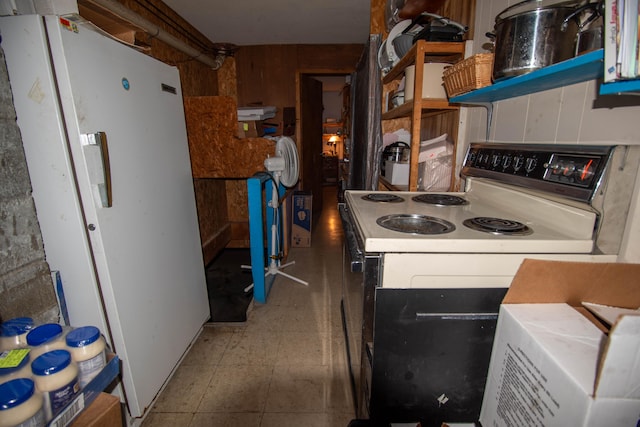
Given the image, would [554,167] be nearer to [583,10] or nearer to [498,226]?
[498,226]

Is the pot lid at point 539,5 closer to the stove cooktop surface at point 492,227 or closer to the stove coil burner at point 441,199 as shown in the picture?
the stove cooktop surface at point 492,227

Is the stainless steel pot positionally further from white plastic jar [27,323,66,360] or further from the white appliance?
white plastic jar [27,323,66,360]

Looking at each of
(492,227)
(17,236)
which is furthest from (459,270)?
(17,236)

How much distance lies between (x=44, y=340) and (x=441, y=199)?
1.54 metres

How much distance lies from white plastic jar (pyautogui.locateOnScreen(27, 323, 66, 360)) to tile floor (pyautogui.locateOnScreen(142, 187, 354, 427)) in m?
0.84

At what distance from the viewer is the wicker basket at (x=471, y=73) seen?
108 cm

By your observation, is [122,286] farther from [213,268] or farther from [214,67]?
[214,67]

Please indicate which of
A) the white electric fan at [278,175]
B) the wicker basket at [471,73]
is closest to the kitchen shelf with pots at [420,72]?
the wicker basket at [471,73]

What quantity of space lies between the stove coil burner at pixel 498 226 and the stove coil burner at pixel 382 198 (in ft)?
1.34

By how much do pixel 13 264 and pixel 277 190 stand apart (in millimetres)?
1841

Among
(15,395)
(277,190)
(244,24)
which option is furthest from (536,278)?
(244,24)

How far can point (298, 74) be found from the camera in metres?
4.04

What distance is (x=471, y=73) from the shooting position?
1.14 metres

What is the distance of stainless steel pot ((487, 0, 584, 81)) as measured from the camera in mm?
846
